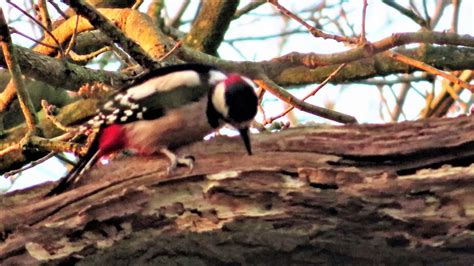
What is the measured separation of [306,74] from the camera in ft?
15.9

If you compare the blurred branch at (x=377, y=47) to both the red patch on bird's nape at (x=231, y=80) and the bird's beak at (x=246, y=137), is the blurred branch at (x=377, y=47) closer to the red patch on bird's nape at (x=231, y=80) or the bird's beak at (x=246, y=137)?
the red patch on bird's nape at (x=231, y=80)

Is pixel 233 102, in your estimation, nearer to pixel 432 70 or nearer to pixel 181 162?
pixel 181 162

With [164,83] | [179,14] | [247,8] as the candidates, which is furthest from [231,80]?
[179,14]

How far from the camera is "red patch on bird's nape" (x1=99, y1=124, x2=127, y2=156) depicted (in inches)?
126

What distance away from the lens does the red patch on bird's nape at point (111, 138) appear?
320 cm

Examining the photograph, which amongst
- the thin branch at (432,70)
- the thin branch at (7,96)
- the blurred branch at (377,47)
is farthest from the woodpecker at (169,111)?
the thin branch at (7,96)

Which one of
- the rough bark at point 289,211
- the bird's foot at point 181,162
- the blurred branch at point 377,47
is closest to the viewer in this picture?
the rough bark at point 289,211

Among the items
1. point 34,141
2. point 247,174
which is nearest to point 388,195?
point 247,174

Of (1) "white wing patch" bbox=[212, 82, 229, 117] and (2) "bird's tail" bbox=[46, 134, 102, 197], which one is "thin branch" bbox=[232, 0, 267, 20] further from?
(2) "bird's tail" bbox=[46, 134, 102, 197]

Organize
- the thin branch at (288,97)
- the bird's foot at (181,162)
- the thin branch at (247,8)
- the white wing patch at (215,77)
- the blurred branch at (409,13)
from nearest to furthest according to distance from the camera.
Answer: the bird's foot at (181,162) < the white wing patch at (215,77) < the thin branch at (288,97) < the blurred branch at (409,13) < the thin branch at (247,8)

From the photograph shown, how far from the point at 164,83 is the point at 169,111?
0.33 feet

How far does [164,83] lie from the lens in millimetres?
3215

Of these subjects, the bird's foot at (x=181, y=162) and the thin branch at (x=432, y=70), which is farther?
the thin branch at (x=432, y=70)

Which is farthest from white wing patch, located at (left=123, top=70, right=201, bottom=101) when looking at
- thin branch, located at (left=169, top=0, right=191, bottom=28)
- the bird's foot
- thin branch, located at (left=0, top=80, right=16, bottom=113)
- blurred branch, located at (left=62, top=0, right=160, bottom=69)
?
thin branch, located at (left=169, top=0, right=191, bottom=28)
